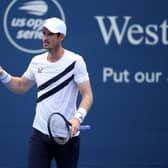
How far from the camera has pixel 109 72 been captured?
650 cm

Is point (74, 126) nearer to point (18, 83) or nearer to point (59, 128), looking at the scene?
point (59, 128)

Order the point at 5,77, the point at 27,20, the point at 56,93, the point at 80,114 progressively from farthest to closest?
the point at 27,20
the point at 5,77
the point at 56,93
the point at 80,114

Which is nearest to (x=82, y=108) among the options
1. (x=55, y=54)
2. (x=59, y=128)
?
(x=59, y=128)

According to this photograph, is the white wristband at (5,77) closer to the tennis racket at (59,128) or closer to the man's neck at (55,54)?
the man's neck at (55,54)

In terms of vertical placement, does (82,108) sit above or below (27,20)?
below

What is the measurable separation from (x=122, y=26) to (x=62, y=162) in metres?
2.17

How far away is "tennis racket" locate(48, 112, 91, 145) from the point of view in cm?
448

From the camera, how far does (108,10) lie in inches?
255

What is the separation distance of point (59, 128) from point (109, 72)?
78.9 inches

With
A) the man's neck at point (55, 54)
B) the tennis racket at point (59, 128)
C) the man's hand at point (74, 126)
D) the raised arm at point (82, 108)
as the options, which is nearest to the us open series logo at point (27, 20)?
the man's neck at point (55, 54)

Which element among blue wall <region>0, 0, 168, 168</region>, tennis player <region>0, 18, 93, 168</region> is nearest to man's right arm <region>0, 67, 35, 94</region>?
tennis player <region>0, 18, 93, 168</region>

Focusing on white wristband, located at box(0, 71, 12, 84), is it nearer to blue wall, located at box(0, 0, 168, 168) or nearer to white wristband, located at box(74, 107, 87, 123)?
white wristband, located at box(74, 107, 87, 123)

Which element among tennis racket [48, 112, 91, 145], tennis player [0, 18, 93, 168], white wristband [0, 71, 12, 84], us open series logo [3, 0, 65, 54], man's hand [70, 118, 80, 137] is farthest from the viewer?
us open series logo [3, 0, 65, 54]

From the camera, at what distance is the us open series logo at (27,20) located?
20.9ft
